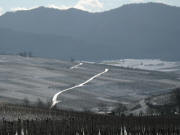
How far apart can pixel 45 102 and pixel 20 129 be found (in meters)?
109

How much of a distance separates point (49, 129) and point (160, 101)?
9461 cm

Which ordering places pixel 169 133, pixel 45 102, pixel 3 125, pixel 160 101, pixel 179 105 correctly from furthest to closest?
pixel 45 102 → pixel 160 101 → pixel 179 105 → pixel 3 125 → pixel 169 133

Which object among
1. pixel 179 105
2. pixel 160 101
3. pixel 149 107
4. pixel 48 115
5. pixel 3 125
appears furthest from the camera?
pixel 160 101

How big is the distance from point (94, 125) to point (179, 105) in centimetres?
6281

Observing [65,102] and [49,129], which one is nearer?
[49,129]

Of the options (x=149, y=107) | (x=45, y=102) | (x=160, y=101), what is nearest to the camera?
(x=149, y=107)

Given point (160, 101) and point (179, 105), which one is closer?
point (179, 105)

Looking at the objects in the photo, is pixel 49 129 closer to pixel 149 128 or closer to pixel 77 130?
pixel 77 130

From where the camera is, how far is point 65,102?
196375 millimetres

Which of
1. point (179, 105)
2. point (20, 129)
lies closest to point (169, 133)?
point (20, 129)

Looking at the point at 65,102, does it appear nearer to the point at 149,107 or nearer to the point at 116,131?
the point at 149,107

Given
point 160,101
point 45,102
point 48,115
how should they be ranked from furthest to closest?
point 45,102, point 160,101, point 48,115

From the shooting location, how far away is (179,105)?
509 feet

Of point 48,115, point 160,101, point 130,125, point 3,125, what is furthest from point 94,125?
point 160,101
